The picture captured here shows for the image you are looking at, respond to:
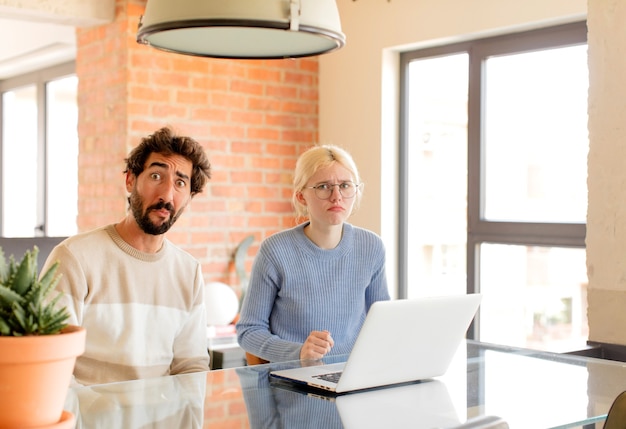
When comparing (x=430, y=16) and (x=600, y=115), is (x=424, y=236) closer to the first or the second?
(x=430, y=16)

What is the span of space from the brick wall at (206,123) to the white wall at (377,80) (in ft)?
0.70

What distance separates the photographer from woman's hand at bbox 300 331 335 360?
2.16 m

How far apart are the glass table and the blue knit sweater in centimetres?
59

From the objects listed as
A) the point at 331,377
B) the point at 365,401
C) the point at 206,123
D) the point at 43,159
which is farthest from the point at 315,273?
the point at 43,159

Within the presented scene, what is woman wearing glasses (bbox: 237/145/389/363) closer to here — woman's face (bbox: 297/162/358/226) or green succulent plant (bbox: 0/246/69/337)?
woman's face (bbox: 297/162/358/226)

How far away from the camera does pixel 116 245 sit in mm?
2318

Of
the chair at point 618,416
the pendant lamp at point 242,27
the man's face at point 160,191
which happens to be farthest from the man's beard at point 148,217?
the chair at point 618,416

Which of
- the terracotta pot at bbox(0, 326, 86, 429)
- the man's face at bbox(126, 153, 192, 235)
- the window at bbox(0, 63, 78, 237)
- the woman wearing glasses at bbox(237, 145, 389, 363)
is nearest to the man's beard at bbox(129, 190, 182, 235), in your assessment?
the man's face at bbox(126, 153, 192, 235)

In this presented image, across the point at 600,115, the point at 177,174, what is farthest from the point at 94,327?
the point at 600,115

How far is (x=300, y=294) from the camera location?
8.80 ft

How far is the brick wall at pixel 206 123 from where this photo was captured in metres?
4.16

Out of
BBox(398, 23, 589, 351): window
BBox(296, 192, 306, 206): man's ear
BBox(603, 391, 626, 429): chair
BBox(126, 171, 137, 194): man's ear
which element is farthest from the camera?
BBox(398, 23, 589, 351): window

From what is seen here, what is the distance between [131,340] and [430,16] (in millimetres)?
2472

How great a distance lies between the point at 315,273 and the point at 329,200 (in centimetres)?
24
